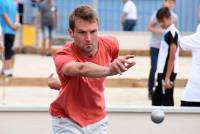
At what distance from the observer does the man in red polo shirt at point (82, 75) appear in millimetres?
5324

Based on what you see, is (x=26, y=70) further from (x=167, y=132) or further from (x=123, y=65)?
(x=123, y=65)

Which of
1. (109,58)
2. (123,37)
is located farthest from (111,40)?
(123,37)

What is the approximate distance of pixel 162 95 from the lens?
9.89m

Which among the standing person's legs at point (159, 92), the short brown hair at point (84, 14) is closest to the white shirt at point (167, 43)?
the standing person's legs at point (159, 92)

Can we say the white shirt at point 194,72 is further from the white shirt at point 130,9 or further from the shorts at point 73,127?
the white shirt at point 130,9

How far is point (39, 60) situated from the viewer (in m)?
19.7

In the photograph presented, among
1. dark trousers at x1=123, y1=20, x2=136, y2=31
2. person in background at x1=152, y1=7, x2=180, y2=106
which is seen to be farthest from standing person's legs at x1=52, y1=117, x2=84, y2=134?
dark trousers at x1=123, y1=20, x2=136, y2=31

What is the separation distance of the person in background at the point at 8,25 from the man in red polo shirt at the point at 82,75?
8486 mm

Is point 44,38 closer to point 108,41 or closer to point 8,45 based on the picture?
point 8,45

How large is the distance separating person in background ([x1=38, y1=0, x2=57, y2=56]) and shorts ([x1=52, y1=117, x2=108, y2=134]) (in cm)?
1497

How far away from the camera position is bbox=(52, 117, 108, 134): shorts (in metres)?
5.69

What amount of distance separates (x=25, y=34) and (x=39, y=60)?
252 cm

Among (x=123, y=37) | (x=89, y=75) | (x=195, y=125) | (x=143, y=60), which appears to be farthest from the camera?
(x=123, y=37)

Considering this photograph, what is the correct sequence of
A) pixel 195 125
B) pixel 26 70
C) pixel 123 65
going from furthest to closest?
pixel 26 70 < pixel 195 125 < pixel 123 65
